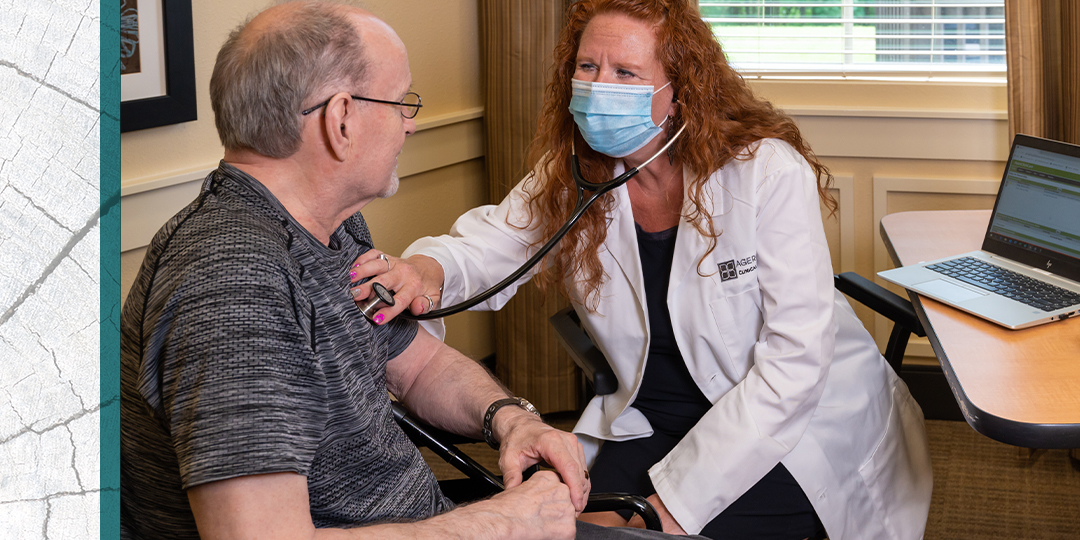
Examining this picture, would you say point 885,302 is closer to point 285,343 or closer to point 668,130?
point 668,130

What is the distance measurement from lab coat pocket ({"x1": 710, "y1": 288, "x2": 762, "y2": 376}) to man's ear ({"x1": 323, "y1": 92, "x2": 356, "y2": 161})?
2.41ft

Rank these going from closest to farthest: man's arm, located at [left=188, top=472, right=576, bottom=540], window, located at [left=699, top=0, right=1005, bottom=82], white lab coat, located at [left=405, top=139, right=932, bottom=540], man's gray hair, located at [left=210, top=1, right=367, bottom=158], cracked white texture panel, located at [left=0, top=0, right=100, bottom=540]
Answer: cracked white texture panel, located at [left=0, top=0, right=100, bottom=540], man's arm, located at [left=188, top=472, right=576, bottom=540], man's gray hair, located at [left=210, top=1, right=367, bottom=158], white lab coat, located at [left=405, top=139, right=932, bottom=540], window, located at [left=699, top=0, right=1005, bottom=82]

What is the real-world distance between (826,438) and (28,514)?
132 cm

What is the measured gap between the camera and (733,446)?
1363 millimetres

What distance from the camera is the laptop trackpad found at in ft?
5.25

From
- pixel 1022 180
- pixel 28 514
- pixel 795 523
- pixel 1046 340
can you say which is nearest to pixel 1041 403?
pixel 1046 340

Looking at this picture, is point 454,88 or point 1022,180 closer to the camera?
point 1022,180

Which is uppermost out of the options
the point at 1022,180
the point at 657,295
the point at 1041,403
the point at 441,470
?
the point at 1022,180

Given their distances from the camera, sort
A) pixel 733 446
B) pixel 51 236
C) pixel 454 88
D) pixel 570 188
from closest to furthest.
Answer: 1. pixel 51 236
2. pixel 733 446
3. pixel 570 188
4. pixel 454 88

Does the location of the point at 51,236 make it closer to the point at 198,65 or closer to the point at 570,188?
the point at 570,188

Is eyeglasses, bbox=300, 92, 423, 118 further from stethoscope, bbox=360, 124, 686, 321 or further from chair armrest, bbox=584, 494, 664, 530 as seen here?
chair armrest, bbox=584, 494, 664, 530

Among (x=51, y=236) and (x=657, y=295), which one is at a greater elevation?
(x=51, y=236)

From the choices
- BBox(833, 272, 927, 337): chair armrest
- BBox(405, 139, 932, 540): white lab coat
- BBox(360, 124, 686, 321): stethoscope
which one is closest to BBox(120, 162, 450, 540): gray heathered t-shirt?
BBox(360, 124, 686, 321): stethoscope

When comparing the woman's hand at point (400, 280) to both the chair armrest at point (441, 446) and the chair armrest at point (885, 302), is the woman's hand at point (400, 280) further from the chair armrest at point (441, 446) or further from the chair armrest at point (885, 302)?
the chair armrest at point (885, 302)
